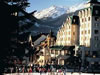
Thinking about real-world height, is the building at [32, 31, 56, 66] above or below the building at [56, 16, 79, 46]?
below

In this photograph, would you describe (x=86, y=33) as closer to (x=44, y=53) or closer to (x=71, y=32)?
(x=71, y=32)

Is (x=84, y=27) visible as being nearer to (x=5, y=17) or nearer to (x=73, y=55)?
(x=73, y=55)

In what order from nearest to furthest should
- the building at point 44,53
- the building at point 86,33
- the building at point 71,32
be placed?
1. the building at point 86,33
2. the building at point 44,53
3. the building at point 71,32

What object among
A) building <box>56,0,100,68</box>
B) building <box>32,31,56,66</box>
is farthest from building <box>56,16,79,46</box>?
building <box>32,31,56,66</box>

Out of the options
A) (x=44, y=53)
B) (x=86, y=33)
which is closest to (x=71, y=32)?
(x=86, y=33)

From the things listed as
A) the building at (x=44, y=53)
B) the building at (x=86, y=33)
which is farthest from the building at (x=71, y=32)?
the building at (x=44, y=53)

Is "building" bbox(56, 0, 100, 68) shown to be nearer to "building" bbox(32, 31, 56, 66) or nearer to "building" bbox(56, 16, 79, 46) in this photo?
"building" bbox(56, 16, 79, 46)

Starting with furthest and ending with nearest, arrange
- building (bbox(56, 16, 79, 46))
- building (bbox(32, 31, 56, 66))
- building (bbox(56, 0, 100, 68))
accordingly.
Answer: building (bbox(56, 16, 79, 46))
building (bbox(32, 31, 56, 66))
building (bbox(56, 0, 100, 68))

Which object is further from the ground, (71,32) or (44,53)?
(71,32)

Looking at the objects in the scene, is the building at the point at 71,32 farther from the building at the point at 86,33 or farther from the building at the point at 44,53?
the building at the point at 44,53

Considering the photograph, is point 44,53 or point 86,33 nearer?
point 86,33

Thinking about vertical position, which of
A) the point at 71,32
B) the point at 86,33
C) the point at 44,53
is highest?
the point at 71,32

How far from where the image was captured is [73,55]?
121812mm

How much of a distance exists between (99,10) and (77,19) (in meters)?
14.8
